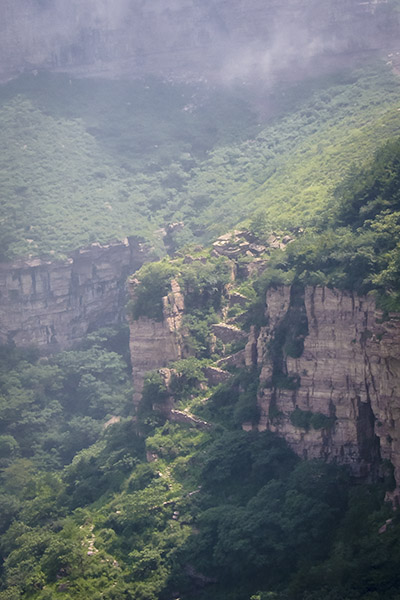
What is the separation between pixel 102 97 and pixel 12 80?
897 cm

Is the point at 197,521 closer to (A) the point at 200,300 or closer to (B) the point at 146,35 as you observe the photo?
(A) the point at 200,300

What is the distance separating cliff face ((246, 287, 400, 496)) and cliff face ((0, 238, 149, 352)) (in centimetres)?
3376

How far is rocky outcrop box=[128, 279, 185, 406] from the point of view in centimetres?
5538

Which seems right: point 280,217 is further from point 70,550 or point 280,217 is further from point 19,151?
point 19,151

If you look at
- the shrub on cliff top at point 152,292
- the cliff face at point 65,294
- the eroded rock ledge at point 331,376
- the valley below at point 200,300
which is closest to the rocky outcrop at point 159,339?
the valley below at point 200,300

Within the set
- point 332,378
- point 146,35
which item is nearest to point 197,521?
point 332,378

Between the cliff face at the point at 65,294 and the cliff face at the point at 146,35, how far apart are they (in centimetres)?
2785

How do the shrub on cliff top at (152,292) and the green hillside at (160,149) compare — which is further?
the green hillside at (160,149)

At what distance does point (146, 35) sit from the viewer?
103625 mm

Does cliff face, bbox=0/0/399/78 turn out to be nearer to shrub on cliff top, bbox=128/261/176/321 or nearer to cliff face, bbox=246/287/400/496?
shrub on cliff top, bbox=128/261/176/321

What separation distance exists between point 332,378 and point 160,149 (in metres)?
52.7

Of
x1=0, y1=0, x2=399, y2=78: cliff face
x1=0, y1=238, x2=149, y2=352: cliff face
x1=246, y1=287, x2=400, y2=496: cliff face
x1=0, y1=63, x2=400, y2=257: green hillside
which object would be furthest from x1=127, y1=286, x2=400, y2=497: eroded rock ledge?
x1=0, y1=0, x2=399, y2=78: cliff face

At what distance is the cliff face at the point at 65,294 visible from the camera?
78500 millimetres

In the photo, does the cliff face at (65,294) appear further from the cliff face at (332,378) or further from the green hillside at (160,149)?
the cliff face at (332,378)
